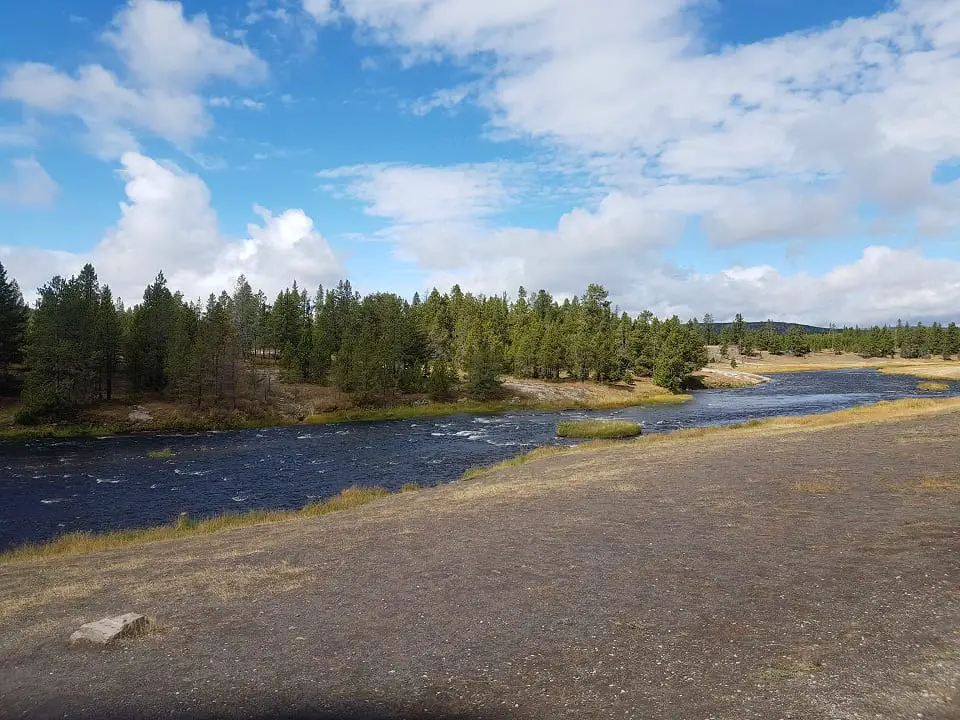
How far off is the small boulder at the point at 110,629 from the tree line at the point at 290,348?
221ft

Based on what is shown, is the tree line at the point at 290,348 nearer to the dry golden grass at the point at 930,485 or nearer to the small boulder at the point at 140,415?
the small boulder at the point at 140,415

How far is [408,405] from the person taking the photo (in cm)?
8956

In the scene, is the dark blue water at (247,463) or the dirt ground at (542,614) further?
the dark blue water at (247,463)

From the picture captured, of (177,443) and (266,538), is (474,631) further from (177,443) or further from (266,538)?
(177,443)

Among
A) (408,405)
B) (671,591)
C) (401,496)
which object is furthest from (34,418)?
(671,591)

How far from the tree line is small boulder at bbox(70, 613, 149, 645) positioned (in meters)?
67.4

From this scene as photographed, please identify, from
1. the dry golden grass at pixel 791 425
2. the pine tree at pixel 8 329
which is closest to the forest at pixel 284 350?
the pine tree at pixel 8 329

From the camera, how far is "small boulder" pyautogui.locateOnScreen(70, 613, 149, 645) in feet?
36.8

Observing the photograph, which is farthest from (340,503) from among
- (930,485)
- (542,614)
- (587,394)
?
(587,394)

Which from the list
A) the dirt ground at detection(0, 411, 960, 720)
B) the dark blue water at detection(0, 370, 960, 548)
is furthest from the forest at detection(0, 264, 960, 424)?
the dirt ground at detection(0, 411, 960, 720)

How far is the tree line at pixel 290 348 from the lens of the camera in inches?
2876

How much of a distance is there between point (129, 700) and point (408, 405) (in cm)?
8070

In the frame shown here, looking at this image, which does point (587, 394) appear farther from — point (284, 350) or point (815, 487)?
point (815, 487)

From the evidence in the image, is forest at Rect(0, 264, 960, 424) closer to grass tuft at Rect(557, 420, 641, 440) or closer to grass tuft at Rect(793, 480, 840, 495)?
grass tuft at Rect(557, 420, 641, 440)
